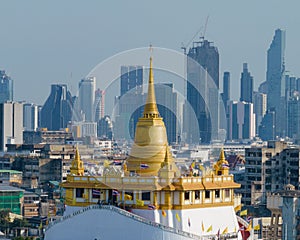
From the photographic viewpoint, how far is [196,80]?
5394cm

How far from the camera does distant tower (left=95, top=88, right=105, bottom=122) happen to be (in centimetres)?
4984

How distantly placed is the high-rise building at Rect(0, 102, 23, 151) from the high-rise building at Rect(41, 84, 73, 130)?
318cm

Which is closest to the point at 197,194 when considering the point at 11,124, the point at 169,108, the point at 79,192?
the point at 169,108

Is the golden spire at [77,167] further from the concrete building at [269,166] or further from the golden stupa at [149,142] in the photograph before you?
the concrete building at [269,166]

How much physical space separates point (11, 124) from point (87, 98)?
112m

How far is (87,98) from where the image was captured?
2021 inches

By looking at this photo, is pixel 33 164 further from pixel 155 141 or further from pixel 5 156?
pixel 155 141

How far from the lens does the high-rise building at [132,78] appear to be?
49781mm

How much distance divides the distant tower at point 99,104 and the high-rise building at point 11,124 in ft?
355

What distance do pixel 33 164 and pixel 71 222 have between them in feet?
207

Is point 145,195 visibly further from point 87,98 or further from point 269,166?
point 269,166

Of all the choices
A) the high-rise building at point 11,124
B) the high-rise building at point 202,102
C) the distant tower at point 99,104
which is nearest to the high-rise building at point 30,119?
the high-rise building at point 11,124

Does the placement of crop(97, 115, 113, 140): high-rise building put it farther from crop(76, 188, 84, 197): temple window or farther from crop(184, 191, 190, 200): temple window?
crop(184, 191, 190, 200): temple window

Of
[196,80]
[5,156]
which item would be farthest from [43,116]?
[196,80]
